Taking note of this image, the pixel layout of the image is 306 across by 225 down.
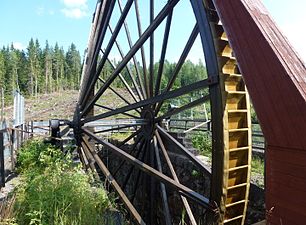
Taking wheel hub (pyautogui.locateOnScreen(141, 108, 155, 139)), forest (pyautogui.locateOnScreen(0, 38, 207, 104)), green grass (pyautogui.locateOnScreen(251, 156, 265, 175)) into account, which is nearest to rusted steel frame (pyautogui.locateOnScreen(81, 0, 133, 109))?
wheel hub (pyautogui.locateOnScreen(141, 108, 155, 139))

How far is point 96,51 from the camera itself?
669 centimetres

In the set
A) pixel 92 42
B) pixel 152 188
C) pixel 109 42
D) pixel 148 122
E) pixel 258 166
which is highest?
pixel 92 42

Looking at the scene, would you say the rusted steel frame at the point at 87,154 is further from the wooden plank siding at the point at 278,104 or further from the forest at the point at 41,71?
the forest at the point at 41,71

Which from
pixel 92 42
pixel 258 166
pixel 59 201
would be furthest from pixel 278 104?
pixel 92 42

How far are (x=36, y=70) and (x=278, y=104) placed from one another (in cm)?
7445

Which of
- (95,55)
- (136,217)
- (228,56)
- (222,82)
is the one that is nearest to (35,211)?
(136,217)

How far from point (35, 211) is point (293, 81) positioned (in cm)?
282

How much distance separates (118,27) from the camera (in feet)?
18.1

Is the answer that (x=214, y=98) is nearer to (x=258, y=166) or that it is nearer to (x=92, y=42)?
(x=258, y=166)

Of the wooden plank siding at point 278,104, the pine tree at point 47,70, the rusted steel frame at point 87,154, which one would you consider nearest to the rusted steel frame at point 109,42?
the rusted steel frame at point 87,154

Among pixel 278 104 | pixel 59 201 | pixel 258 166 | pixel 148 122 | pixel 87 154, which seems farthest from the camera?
pixel 87 154

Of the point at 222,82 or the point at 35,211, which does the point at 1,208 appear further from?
the point at 222,82

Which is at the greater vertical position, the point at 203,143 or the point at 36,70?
the point at 36,70

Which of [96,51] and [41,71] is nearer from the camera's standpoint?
[96,51]
